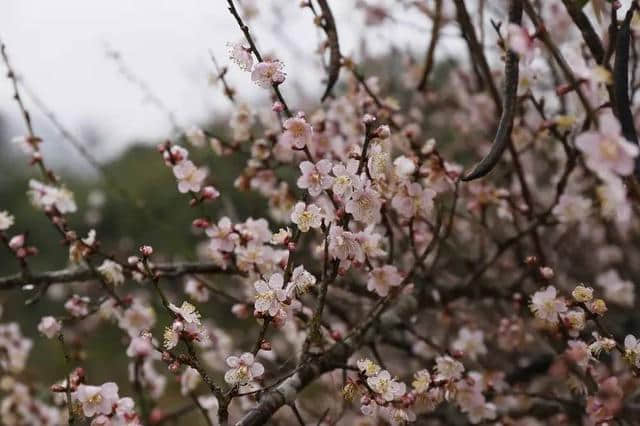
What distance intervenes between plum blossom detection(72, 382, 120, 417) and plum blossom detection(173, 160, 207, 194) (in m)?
0.62

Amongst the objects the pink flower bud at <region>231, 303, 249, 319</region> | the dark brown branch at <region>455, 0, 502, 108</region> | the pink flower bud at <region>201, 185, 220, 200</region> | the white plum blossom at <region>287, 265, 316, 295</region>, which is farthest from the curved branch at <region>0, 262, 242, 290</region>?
the dark brown branch at <region>455, 0, 502, 108</region>

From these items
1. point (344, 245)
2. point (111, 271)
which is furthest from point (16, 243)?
point (344, 245)

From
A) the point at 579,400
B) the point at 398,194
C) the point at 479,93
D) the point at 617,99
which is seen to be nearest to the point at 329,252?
the point at 398,194

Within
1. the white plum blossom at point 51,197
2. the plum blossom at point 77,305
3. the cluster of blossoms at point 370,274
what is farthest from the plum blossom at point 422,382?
the white plum blossom at point 51,197

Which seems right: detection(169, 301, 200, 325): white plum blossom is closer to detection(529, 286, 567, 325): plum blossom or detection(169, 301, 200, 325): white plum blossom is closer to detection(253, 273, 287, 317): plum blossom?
detection(253, 273, 287, 317): plum blossom

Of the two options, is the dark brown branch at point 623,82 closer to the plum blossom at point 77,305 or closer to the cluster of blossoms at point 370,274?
the cluster of blossoms at point 370,274

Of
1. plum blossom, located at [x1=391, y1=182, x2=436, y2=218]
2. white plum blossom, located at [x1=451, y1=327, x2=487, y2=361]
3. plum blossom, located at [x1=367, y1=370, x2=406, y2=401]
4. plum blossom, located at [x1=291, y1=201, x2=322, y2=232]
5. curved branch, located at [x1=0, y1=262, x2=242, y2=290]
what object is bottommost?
plum blossom, located at [x1=367, y1=370, x2=406, y2=401]

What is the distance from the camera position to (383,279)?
1860 millimetres

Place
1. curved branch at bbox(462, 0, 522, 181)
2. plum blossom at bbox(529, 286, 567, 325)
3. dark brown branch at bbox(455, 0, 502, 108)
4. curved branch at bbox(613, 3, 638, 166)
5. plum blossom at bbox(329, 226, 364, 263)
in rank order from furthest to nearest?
dark brown branch at bbox(455, 0, 502, 108)
plum blossom at bbox(529, 286, 567, 325)
plum blossom at bbox(329, 226, 364, 263)
curved branch at bbox(462, 0, 522, 181)
curved branch at bbox(613, 3, 638, 166)

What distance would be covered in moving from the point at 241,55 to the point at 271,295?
1.91ft

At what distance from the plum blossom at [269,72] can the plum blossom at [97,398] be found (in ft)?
2.64

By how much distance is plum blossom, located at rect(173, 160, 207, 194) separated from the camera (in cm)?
190

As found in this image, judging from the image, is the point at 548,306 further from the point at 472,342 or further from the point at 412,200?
the point at 472,342

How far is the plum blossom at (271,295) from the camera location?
4.69ft
